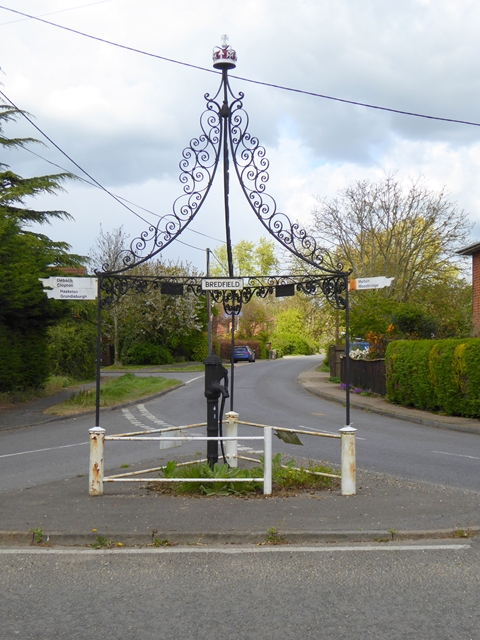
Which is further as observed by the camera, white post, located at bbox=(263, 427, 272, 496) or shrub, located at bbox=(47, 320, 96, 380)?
shrub, located at bbox=(47, 320, 96, 380)

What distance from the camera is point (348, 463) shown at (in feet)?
25.2

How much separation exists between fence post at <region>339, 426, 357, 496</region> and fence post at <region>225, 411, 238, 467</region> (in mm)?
1523

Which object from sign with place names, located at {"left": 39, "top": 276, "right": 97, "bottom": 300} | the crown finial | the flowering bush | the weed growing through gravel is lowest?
the weed growing through gravel

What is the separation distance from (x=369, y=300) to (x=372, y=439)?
50.6ft

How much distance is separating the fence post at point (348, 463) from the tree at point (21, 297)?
14.3m

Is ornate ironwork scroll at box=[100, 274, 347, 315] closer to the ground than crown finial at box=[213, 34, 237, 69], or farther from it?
closer to the ground

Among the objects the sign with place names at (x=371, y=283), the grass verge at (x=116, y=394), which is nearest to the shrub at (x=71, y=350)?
the grass verge at (x=116, y=394)

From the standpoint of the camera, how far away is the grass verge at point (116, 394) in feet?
67.2

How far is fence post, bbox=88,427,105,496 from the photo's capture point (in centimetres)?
760

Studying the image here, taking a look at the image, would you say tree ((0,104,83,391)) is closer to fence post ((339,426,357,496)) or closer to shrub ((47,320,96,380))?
shrub ((47,320,96,380))

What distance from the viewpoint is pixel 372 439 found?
1472 cm

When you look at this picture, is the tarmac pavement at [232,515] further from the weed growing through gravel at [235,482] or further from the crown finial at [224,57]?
the crown finial at [224,57]

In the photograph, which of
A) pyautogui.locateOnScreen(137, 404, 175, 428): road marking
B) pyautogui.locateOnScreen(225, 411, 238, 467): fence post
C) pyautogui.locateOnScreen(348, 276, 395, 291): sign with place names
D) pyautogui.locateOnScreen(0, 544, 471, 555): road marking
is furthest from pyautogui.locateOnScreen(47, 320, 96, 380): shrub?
pyautogui.locateOnScreen(0, 544, 471, 555): road marking

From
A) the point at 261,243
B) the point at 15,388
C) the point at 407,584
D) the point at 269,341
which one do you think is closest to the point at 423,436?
the point at 407,584
